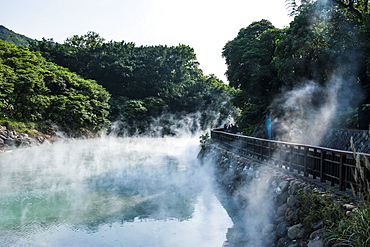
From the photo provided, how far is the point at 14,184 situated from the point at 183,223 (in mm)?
8626

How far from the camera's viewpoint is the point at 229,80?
24.1 meters

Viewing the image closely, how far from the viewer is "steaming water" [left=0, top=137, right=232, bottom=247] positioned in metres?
6.68

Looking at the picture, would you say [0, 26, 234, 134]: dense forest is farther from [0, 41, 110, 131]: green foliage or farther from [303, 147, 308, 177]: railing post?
[303, 147, 308, 177]: railing post

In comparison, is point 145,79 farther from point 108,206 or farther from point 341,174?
point 341,174

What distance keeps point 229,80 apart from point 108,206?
17.7 metres

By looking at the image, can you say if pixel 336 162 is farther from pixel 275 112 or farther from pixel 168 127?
pixel 168 127

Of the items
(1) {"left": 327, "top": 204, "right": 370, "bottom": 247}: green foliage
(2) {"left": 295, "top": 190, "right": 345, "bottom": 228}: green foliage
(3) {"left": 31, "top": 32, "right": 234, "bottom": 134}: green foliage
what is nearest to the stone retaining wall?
(2) {"left": 295, "top": 190, "right": 345, "bottom": 228}: green foliage

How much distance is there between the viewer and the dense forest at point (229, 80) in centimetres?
1416

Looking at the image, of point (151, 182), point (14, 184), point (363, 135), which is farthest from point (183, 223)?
point (14, 184)

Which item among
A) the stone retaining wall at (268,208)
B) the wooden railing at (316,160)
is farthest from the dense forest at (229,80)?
the stone retaining wall at (268,208)

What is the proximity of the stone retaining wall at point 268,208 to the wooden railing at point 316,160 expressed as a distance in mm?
357

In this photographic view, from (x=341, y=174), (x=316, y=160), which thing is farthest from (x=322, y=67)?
(x=341, y=174)

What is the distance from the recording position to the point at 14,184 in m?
11.9

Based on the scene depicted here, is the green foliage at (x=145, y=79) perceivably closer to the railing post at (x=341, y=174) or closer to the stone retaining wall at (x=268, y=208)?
the stone retaining wall at (x=268, y=208)
